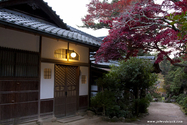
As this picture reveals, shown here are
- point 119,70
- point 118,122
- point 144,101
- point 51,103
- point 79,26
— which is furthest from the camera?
point 79,26

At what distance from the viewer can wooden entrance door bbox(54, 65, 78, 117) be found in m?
8.45

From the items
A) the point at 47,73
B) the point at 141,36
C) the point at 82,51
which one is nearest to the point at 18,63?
the point at 47,73

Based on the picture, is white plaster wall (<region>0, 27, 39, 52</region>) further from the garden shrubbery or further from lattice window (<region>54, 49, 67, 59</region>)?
the garden shrubbery

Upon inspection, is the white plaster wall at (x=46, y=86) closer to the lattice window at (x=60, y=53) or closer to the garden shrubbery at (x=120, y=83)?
the lattice window at (x=60, y=53)

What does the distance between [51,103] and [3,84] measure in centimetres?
246

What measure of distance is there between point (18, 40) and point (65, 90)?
3518 mm

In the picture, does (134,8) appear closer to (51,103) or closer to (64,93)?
(64,93)

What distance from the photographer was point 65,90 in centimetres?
891

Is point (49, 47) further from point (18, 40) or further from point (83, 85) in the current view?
point (83, 85)

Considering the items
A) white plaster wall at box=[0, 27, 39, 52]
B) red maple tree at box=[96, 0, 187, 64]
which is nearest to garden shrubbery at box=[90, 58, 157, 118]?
red maple tree at box=[96, 0, 187, 64]

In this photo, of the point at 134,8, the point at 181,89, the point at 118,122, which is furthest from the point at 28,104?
the point at 181,89

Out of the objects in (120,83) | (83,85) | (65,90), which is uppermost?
(120,83)

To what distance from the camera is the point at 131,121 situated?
29.4ft

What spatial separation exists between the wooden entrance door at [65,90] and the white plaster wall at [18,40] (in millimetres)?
1691
